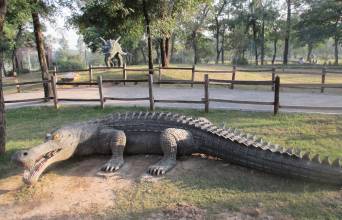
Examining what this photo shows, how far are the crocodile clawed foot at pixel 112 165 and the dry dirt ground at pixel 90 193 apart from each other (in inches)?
3.9

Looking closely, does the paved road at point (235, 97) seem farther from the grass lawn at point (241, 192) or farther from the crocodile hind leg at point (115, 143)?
the crocodile hind leg at point (115, 143)

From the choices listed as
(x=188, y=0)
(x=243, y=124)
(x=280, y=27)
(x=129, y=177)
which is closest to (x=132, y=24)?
(x=188, y=0)

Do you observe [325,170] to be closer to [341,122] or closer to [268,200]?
[268,200]

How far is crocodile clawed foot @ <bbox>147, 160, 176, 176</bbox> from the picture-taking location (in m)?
5.00

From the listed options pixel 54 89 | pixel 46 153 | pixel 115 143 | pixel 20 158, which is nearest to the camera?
pixel 20 158

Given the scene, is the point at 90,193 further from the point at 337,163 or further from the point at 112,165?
the point at 337,163

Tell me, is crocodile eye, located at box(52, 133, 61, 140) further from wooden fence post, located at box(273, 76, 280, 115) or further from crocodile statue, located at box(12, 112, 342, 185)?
wooden fence post, located at box(273, 76, 280, 115)

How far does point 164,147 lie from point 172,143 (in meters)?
0.16

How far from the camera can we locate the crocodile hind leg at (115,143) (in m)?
5.41

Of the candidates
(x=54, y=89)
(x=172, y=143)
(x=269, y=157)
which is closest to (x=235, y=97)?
(x=54, y=89)

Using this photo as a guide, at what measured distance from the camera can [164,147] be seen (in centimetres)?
531

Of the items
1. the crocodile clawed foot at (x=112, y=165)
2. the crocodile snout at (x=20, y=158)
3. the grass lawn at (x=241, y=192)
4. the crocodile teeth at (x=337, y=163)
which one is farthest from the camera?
the crocodile clawed foot at (x=112, y=165)

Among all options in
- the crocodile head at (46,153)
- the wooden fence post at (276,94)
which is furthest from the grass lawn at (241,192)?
the wooden fence post at (276,94)

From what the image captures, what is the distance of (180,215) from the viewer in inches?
152
